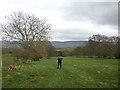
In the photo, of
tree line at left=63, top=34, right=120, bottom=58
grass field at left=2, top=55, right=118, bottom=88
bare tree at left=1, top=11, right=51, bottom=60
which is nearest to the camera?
grass field at left=2, top=55, right=118, bottom=88

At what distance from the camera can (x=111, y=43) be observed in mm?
40031

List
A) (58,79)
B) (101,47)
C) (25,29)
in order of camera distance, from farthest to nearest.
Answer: (101,47)
(25,29)
(58,79)

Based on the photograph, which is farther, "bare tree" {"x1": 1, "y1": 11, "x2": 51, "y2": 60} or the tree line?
the tree line

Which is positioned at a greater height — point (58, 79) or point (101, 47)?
point (101, 47)

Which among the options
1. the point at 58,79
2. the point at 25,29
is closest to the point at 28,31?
the point at 25,29

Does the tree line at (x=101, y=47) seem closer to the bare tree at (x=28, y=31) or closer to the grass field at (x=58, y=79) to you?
the bare tree at (x=28, y=31)

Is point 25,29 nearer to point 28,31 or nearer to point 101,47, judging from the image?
point 28,31

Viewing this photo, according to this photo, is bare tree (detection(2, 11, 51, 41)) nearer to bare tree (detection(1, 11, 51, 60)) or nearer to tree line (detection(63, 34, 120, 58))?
bare tree (detection(1, 11, 51, 60))

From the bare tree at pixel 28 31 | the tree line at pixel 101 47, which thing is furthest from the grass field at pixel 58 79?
the tree line at pixel 101 47

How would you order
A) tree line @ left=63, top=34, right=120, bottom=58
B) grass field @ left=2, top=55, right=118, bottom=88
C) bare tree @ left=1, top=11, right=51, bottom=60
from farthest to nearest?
tree line @ left=63, top=34, right=120, bottom=58 → bare tree @ left=1, top=11, right=51, bottom=60 → grass field @ left=2, top=55, right=118, bottom=88

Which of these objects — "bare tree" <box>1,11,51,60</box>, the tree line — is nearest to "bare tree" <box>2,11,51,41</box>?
"bare tree" <box>1,11,51,60</box>

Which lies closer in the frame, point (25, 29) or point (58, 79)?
point (58, 79)

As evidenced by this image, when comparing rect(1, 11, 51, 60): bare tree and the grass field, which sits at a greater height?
rect(1, 11, 51, 60): bare tree

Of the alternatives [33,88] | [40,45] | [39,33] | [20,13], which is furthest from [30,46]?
[33,88]
